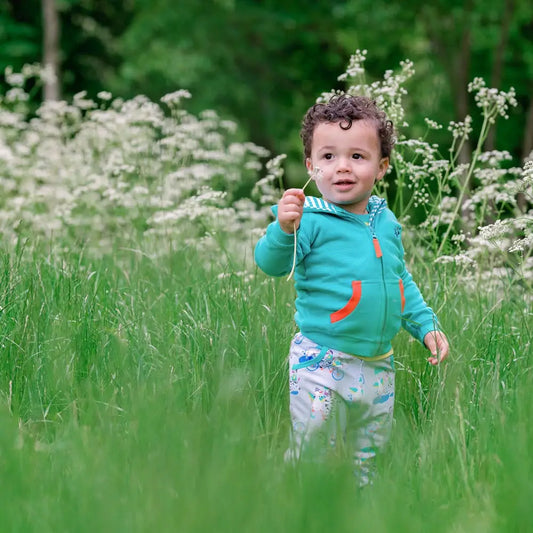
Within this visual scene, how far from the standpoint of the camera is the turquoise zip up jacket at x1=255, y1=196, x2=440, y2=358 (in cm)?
281

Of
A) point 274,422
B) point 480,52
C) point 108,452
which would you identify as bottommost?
point 274,422

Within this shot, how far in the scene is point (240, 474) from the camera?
2055 mm

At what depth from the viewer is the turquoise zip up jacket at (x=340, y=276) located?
2814mm

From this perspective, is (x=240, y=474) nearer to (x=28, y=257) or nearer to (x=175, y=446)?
(x=175, y=446)

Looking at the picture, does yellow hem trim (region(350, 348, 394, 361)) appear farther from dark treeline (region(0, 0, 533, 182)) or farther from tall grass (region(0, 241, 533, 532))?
dark treeline (region(0, 0, 533, 182))

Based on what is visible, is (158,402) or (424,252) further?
(424,252)

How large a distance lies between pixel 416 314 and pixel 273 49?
16.4 m

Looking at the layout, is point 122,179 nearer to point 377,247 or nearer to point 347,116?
point 347,116

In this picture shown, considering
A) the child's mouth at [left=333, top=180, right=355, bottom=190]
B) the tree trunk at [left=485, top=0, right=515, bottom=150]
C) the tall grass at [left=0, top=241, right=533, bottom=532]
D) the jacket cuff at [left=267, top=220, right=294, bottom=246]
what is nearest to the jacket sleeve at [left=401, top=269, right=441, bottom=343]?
the tall grass at [left=0, top=241, right=533, bottom=532]

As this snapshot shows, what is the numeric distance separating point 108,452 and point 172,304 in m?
1.59

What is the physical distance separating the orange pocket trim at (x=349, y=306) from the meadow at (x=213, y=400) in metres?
0.37

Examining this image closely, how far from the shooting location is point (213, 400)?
284 centimetres

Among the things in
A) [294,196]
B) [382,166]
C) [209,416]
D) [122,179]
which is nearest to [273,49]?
[122,179]

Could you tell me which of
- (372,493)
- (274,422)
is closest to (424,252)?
(274,422)
